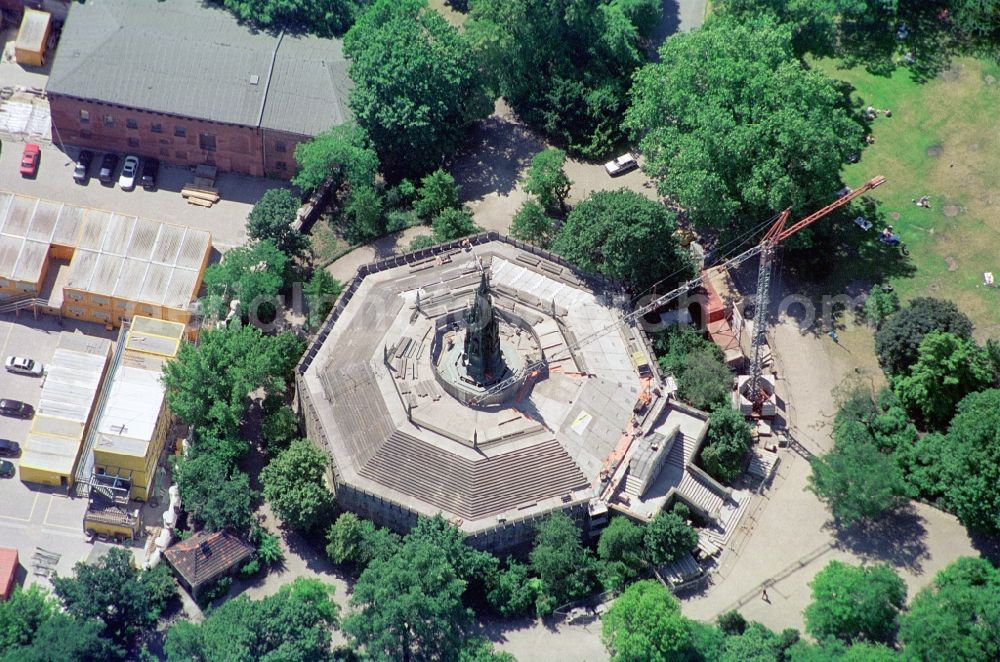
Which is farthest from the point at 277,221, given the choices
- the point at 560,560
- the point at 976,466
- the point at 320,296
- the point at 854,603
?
the point at 976,466

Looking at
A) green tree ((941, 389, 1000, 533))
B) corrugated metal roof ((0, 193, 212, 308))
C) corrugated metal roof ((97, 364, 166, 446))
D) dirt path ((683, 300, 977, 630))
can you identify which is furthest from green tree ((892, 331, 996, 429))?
corrugated metal roof ((0, 193, 212, 308))

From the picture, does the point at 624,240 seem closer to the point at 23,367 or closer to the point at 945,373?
the point at 945,373

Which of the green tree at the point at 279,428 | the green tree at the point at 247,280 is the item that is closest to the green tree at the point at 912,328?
the green tree at the point at 279,428

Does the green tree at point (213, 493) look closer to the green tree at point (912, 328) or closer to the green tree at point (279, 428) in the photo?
the green tree at point (279, 428)

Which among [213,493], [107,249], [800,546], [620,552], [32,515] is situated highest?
[800,546]

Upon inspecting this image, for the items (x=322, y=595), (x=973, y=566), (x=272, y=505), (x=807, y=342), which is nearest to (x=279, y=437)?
(x=272, y=505)

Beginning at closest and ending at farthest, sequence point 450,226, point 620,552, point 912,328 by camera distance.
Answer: point 620,552, point 912,328, point 450,226
